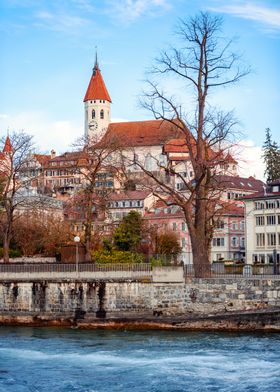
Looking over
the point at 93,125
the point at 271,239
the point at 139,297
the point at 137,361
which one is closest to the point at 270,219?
the point at 271,239

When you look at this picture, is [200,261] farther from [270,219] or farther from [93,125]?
[93,125]

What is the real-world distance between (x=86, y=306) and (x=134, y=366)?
42.1 feet

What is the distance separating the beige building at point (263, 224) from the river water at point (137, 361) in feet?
146

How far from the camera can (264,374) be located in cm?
2684

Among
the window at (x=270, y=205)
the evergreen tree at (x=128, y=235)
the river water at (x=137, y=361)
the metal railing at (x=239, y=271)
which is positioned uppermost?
the window at (x=270, y=205)

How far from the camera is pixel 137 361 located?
97.4 feet

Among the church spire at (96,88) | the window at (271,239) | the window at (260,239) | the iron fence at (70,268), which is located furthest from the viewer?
the church spire at (96,88)

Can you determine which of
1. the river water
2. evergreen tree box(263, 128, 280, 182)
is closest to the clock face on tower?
evergreen tree box(263, 128, 280, 182)

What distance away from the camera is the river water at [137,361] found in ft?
83.7

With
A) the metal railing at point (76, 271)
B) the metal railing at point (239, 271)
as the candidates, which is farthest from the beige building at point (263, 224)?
the metal railing at point (76, 271)

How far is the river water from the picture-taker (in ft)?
83.7

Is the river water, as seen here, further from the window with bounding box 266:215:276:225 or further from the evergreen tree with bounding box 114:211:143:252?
the window with bounding box 266:215:276:225

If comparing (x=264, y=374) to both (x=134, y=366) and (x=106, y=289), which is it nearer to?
(x=134, y=366)

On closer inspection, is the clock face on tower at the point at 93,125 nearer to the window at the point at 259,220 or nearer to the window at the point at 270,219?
the window at the point at 259,220
